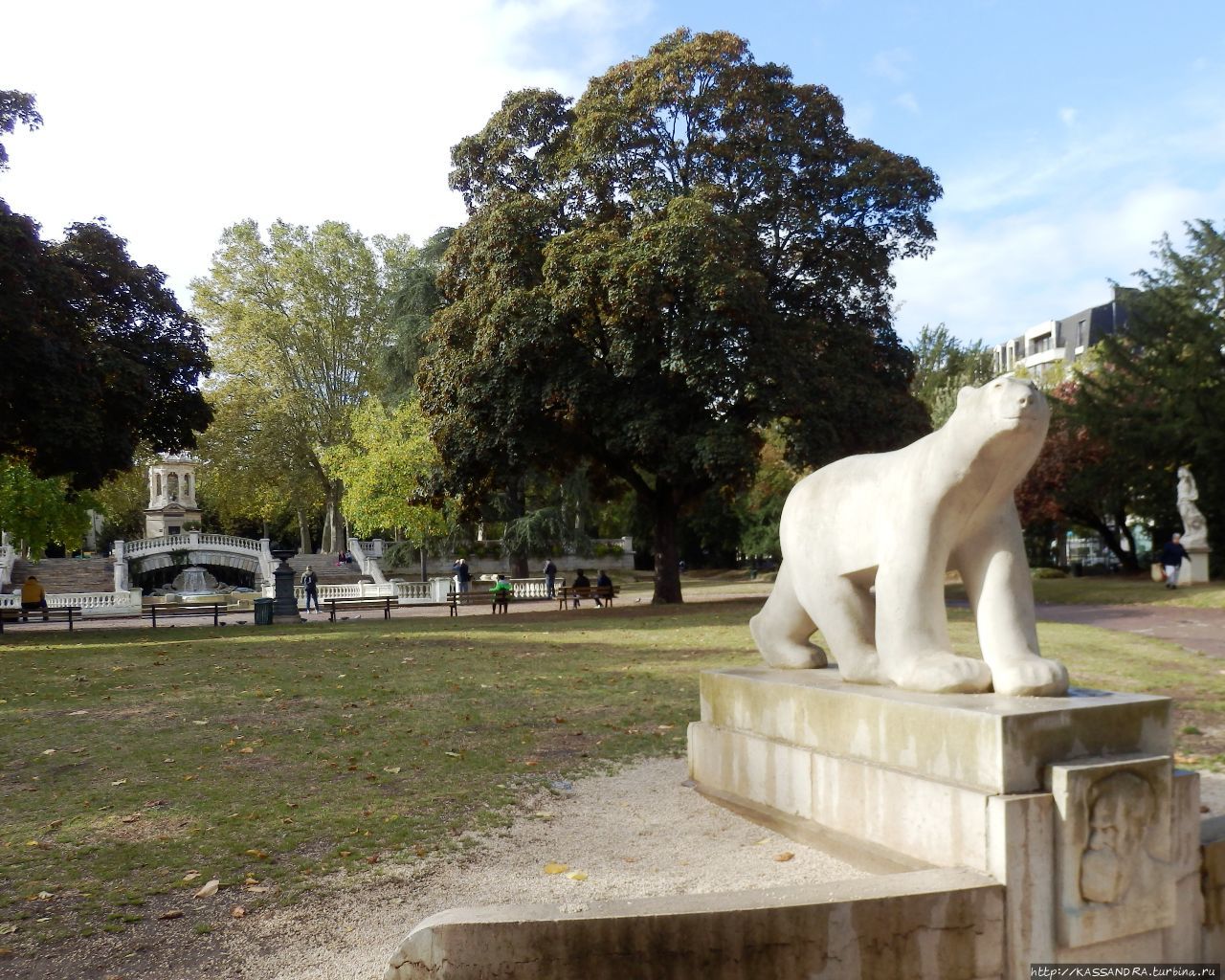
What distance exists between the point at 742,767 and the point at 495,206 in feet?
62.9

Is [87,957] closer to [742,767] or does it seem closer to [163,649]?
[742,767]

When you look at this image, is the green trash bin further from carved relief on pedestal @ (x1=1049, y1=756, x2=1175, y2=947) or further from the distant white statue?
the distant white statue

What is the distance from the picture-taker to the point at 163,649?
53.8 ft

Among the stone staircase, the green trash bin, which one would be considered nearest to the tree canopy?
the green trash bin

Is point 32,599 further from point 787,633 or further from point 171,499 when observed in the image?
point 171,499

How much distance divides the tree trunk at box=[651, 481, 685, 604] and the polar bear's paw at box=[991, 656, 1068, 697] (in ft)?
65.7

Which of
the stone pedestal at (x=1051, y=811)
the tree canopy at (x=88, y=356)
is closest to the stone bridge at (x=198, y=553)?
the tree canopy at (x=88, y=356)

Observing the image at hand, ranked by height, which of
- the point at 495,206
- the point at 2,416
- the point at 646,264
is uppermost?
the point at 495,206

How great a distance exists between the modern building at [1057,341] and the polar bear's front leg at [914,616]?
2424 inches

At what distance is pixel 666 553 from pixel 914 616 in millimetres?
20455

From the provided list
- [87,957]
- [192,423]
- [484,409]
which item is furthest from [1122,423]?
[87,957]

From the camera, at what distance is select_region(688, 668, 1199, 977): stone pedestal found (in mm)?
3717

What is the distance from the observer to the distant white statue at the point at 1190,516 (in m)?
27.5

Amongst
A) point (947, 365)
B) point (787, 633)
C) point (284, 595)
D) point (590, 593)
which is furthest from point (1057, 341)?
point (787, 633)
